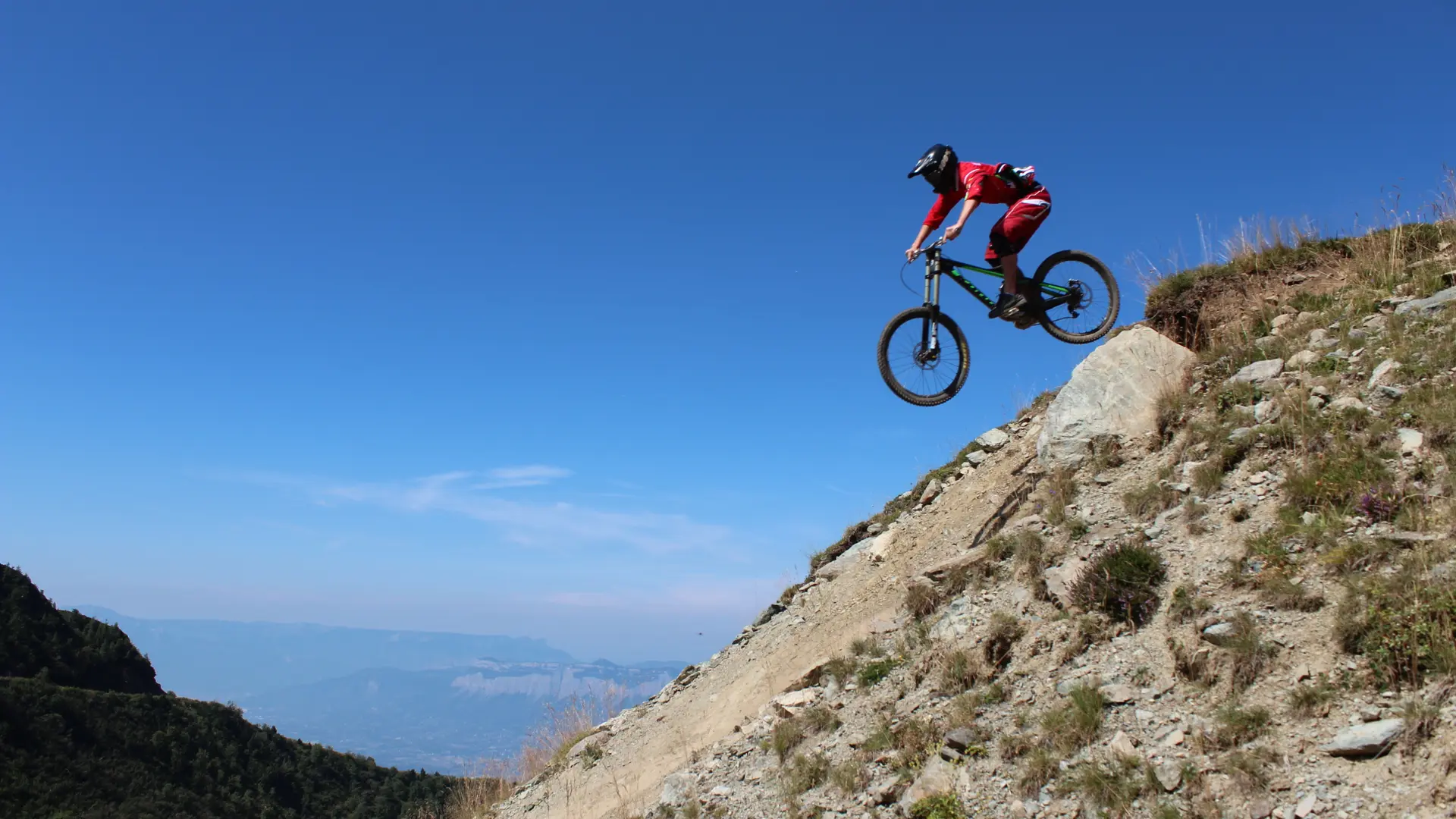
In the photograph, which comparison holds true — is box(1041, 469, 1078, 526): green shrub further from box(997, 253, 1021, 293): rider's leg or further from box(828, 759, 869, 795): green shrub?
box(828, 759, 869, 795): green shrub

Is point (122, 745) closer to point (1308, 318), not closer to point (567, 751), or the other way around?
point (567, 751)

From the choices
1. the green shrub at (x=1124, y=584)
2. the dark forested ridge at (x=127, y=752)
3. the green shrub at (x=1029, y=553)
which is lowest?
the dark forested ridge at (x=127, y=752)

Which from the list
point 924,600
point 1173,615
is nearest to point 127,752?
point 924,600

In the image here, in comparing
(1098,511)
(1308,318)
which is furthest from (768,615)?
(1308,318)

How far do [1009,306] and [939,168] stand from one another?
216 centimetres

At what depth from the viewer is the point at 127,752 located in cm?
4938

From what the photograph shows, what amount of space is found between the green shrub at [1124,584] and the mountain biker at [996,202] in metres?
4.49

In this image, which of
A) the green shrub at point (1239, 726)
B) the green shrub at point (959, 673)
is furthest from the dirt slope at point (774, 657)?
the green shrub at point (1239, 726)

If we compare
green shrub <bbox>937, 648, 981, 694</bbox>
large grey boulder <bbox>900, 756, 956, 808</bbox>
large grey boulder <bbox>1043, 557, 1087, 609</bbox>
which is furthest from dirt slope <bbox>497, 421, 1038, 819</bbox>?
large grey boulder <bbox>900, 756, 956, 808</bbox>

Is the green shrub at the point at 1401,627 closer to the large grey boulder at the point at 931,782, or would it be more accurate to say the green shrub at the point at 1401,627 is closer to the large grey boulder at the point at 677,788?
the large grey boulder at the point at 931,782

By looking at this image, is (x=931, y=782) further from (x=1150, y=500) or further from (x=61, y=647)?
(x=61, y=647)

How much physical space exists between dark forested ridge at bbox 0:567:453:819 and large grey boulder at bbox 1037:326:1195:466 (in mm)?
38100

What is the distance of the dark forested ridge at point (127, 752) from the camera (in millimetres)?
44000

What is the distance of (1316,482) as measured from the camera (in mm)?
7168
